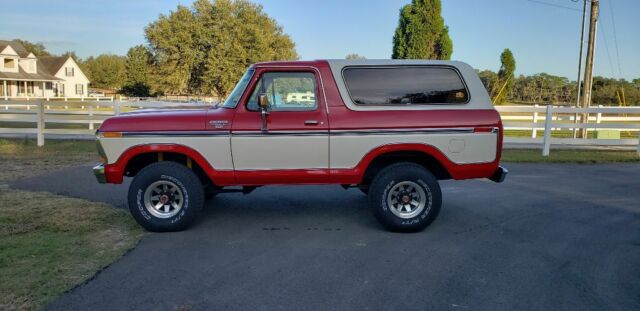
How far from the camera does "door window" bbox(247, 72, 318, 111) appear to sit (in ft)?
19.6

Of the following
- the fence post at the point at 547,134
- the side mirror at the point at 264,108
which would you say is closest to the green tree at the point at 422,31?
the fence post at the point at 547,134

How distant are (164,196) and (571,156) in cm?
1128

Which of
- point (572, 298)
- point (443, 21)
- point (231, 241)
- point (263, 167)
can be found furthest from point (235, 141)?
point (443, 21)

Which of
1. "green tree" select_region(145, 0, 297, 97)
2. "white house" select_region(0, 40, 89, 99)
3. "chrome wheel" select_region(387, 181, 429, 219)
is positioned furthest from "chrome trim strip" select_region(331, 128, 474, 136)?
"white house" select_region(0, 40, 89, 99)

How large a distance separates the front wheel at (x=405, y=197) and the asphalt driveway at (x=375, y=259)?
190 mm

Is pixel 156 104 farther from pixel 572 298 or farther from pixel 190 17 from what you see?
pixel 190 17

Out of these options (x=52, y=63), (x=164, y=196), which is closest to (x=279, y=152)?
(x=164, y=196)

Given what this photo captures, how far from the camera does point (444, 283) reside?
14.7ft

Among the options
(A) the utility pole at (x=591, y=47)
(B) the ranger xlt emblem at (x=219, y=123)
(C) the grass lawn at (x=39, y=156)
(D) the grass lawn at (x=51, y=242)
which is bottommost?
(D) the grass lawn at (x=51, y=242)

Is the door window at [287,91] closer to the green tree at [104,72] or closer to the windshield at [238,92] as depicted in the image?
the windshield at [238,92]

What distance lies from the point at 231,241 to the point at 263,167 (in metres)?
0.93

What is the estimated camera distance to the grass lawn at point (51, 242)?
426cm

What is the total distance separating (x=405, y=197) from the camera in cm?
610

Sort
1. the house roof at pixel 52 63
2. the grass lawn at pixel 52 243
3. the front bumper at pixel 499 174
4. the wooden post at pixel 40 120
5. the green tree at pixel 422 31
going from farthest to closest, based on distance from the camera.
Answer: the house roof at pixel 52 63 → the green tree at pixel 422 31 → the wooden post at pixel 40 120 → the front bumper at pixel 499 174 → the grass lawn at pixel 52 243
